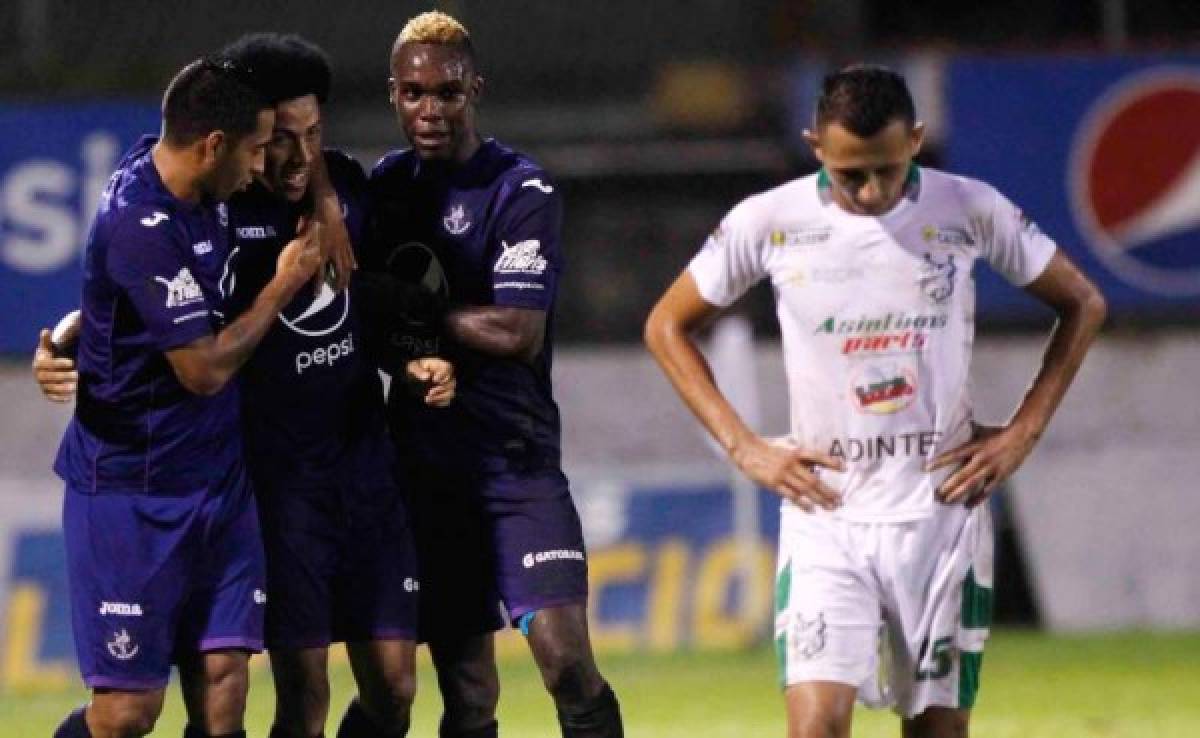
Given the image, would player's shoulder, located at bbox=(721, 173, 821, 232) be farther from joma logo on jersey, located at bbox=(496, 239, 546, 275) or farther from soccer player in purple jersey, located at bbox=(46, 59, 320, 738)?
soccer player in purple jersey, located at bbox=(46, 59, 320, 738)

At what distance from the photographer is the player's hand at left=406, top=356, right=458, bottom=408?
290 inches

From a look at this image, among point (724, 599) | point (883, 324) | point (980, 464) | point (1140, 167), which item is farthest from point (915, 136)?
point (1140, 167)

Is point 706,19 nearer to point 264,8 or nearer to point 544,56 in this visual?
point 544,56

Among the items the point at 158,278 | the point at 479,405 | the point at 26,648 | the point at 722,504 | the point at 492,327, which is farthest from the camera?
the point at 722,504

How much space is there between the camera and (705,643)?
49.9 ft

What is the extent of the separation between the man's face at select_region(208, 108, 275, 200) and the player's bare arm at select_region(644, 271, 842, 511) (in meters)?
1.32

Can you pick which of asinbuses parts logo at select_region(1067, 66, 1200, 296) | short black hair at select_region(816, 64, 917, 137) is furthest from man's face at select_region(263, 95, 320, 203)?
asinbuses parts logo at select_region(1067, 66, 1200, 296)

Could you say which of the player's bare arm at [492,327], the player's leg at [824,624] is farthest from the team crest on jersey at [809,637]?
the player's bare arm at [492,327]

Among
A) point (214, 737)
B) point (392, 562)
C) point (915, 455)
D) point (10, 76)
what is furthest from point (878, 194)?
point (10, 76)

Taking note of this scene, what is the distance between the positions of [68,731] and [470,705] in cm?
139

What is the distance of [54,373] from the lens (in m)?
7.31

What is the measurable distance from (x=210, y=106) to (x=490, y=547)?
1814 millimetres

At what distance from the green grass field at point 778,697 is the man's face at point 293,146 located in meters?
4.33

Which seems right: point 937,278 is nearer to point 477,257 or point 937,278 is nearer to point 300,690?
point 477,257
